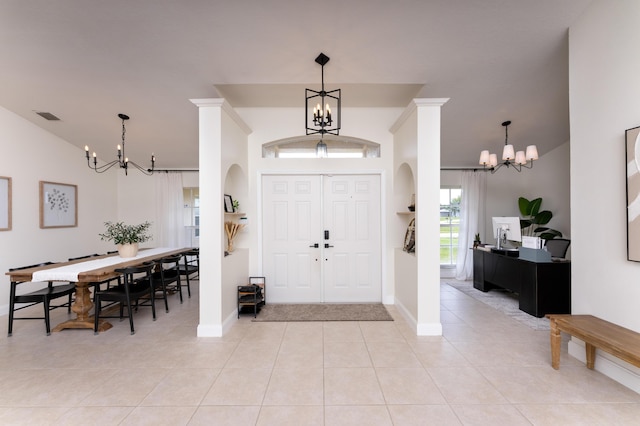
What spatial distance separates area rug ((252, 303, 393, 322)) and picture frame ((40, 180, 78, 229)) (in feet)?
13.4

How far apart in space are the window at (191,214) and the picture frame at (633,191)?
6.97 m

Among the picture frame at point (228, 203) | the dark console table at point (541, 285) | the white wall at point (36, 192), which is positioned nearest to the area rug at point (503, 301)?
the dark console table at point (541, 285)

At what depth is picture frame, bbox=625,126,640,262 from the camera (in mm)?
2273

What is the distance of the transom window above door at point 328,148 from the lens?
4785 millimetres

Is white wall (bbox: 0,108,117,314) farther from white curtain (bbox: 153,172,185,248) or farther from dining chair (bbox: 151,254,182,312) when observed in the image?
dining chair (bbox: 151,254,182,312)

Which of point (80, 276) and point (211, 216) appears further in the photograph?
point (211, 216)

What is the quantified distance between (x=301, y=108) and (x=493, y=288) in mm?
4917

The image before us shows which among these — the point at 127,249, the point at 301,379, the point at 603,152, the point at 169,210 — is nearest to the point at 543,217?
the point at 603,152

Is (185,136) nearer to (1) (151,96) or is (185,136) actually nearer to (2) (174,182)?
(1) (151,96)

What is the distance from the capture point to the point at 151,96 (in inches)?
157

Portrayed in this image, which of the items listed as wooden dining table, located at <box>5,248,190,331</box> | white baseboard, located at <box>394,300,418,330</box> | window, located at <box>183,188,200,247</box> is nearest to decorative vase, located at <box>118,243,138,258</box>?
wooden dining table, located at <box>5,248,190,331</box>

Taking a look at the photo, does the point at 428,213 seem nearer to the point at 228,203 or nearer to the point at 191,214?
the point at 228,203

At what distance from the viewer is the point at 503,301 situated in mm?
4812

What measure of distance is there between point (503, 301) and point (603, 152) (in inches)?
121
